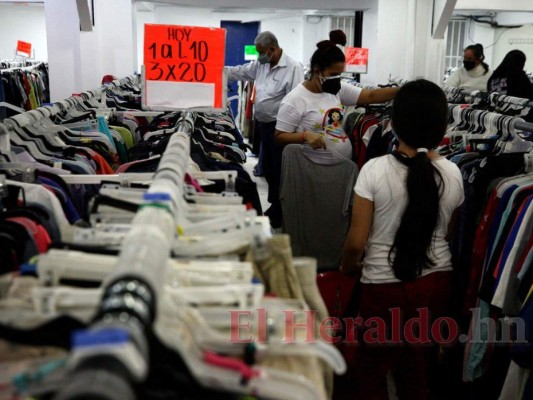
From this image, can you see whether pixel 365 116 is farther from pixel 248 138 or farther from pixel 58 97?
pixel 248 138

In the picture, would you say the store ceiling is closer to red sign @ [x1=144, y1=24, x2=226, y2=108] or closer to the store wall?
the store wall

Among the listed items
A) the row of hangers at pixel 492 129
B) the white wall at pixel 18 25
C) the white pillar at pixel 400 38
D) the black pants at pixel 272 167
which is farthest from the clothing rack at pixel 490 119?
the white wall at pixel 18 25

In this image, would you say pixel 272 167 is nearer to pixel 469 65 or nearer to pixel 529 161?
pixel 469 65

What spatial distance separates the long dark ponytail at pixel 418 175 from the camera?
93.4 inches

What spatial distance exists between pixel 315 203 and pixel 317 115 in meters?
0.58

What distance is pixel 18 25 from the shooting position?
1525 centimetres

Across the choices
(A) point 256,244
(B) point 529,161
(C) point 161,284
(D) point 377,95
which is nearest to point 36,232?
(A) point 256,244

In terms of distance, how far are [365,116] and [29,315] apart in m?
4.80

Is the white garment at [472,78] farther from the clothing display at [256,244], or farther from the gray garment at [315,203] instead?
the gray garment at [315,203]

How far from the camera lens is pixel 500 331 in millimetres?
2715

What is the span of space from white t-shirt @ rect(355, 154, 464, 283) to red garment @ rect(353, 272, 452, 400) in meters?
0.05

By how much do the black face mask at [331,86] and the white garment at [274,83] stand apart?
2.05 meters

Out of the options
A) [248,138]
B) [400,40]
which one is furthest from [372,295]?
[248,138]

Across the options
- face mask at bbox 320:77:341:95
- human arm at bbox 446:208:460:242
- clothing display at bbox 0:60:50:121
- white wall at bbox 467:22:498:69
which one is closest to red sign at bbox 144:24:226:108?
face mask at bbox 320:77:341:95
